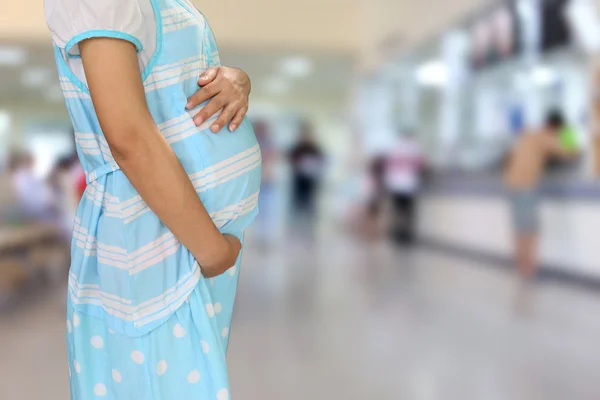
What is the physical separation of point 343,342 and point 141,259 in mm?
2379

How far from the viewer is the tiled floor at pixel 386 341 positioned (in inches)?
94.4

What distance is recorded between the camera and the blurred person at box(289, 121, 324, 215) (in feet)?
33.7

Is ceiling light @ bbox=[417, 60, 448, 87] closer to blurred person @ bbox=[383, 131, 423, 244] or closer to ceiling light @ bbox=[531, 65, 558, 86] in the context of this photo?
blurred person @ bbox=[383, 131, 423, 244]

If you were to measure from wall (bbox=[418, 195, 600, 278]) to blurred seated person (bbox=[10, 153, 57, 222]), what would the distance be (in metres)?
3.84

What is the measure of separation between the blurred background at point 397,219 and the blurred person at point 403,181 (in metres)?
0.03

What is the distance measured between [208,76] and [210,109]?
4 cm

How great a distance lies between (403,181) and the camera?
800cm

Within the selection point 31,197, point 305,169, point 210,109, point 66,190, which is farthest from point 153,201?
point 305,169

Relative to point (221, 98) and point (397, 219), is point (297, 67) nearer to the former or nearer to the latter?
point (397, 219)

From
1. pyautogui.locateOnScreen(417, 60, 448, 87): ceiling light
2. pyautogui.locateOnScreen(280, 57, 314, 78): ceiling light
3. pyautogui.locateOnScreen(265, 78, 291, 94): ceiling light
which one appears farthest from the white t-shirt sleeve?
pyautogui.locateOnScreen(265, 78, 291, 94): ceiling light

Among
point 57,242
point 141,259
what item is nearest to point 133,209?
point 141,259

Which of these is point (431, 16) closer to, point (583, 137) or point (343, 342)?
point (583, 137)

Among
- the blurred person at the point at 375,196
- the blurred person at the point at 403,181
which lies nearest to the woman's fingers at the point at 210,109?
the blurred person at the point at 403,181

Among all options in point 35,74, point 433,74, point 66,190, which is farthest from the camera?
point 433,74
